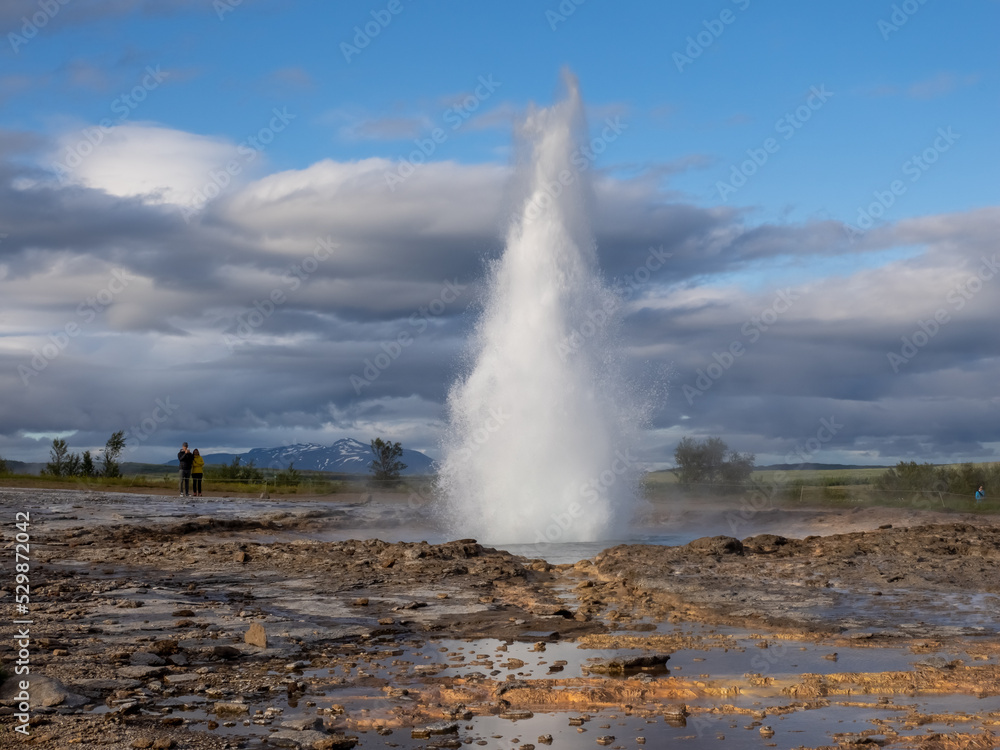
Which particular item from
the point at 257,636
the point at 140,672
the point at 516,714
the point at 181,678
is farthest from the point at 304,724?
the point at 257,636

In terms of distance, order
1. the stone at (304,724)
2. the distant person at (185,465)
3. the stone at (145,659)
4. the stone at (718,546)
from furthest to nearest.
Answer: the distant person at (185,465) → the stone at (718,546) → the stone at (145,659) → the stone at (304,724)

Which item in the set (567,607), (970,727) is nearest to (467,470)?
(567,607)

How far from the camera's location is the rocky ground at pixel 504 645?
6.45 m

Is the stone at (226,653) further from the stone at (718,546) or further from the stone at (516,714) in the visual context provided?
the stone at (718,546)

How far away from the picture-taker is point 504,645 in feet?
31.2

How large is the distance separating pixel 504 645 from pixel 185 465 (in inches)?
1015

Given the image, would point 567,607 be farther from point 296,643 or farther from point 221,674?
point 221,674

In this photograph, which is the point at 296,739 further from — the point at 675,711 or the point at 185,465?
the point at 185,465

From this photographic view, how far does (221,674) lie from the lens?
795 centimetres

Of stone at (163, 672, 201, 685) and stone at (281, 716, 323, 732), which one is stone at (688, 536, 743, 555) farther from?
stone at (281, 716, 323, 732)

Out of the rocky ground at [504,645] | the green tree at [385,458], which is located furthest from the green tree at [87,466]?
the rocky ground at [504,645]

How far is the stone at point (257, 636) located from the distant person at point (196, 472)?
2491cm

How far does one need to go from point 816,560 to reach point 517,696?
10217mm

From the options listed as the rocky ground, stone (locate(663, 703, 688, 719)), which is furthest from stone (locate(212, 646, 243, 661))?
stone (locate(663, 703, 688, 719))
